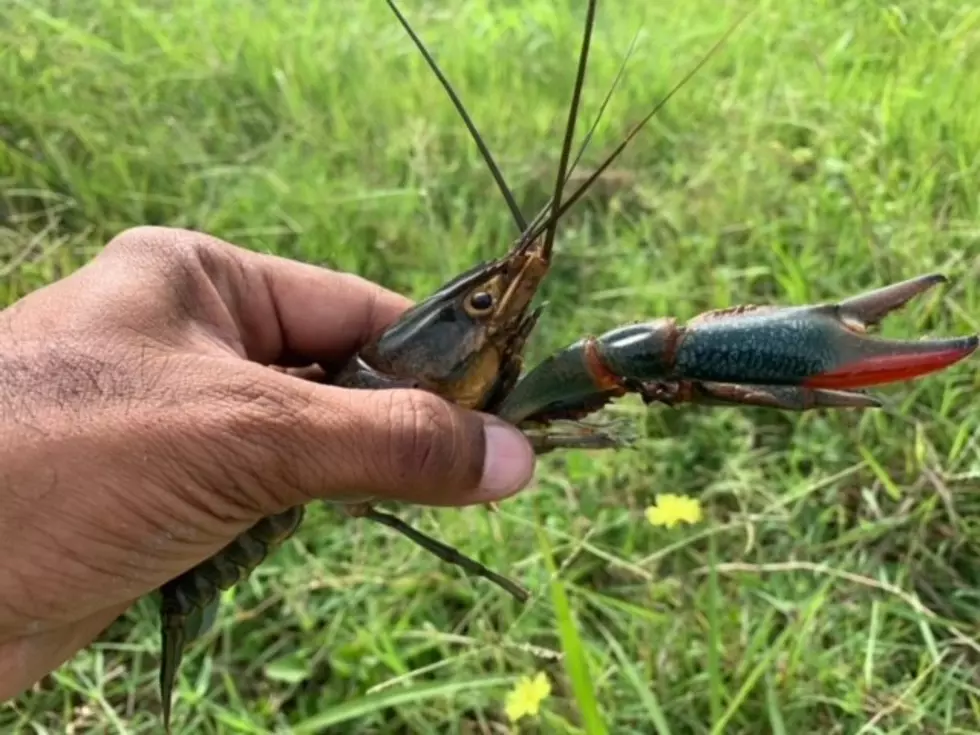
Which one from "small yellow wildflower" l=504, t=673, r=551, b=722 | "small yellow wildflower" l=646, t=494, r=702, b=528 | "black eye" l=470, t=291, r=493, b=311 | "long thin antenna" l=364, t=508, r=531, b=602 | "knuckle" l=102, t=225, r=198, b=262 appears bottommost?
"small yellow wildflower" l=504, t=673, r=551, b=722

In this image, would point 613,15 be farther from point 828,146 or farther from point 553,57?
point 828,146

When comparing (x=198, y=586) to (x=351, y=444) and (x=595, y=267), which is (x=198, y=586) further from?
(x=595, y=267)

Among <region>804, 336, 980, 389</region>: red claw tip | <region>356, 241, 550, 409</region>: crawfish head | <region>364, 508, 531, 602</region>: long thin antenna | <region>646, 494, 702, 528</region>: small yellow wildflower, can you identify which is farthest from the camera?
<region>364, 508, 531, 602</region>: long thin antenna

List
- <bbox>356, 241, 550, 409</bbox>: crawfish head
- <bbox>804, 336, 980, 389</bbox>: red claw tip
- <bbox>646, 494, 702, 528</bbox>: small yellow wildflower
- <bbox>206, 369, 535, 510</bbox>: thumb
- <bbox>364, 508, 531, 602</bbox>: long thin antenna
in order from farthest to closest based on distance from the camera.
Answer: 1. <bbox>364, 508, 531, 602</bbox>: long thin antenna
2. <bbox>646, 494, 702, 528</bbox>: small yellow wildflower
3. <bbox>356, 241, 550, 409</bbox>: crawfish head
4. <bbox>206, 369, 535, 510</bbox>: thumb
5. <bbox>804, 336, 980, 389</bbox>: red claw tip

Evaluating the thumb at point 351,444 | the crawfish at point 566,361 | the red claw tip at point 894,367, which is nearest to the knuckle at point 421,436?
the thumb at point 351,444

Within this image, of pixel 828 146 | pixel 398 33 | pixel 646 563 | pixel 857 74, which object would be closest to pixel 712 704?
pixel 646 563

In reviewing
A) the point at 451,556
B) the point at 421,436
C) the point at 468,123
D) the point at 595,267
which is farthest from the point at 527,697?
the point at 595,267

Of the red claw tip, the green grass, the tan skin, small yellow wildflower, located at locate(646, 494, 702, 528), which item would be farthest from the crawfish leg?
the red claw tip

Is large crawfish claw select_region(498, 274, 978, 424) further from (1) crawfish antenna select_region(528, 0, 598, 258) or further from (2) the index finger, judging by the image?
(2) the index finger
